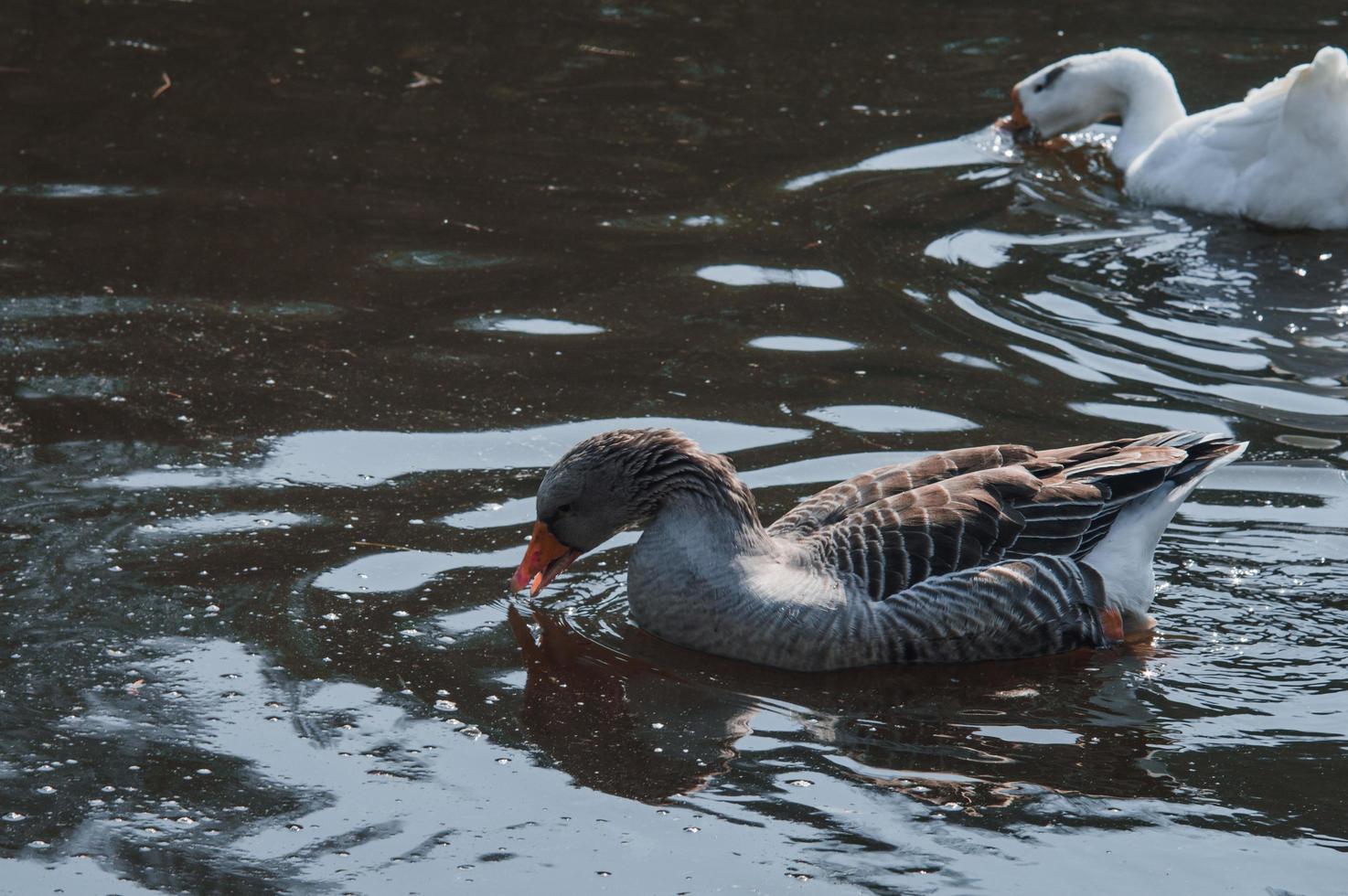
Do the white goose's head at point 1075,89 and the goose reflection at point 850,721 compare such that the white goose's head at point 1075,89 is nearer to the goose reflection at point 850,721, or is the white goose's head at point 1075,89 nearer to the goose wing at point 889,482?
the goose wing at point 889,482

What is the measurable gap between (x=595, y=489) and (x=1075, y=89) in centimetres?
701

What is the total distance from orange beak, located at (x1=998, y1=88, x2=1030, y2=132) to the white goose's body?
19.4 ft

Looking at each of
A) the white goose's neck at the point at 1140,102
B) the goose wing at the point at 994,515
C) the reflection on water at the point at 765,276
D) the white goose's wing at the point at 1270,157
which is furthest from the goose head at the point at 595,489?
the white goose's neck at the point at 1140,102

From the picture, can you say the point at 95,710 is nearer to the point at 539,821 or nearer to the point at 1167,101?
the point at 539,821

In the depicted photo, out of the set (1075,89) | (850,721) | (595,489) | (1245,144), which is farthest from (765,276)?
(850,721)

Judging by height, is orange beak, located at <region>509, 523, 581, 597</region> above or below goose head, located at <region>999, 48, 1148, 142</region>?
Result: below

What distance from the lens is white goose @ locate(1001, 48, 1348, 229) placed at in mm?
9594

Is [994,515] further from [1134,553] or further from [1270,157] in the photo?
[1270,157]

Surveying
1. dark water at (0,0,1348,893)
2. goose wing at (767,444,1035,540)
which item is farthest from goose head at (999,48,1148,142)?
goose wing at (767,444,1035,540)

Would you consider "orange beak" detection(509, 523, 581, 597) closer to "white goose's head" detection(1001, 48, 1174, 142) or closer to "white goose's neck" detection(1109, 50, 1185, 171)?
"white goose's neck" detection(1109, 50, 1185, 171)

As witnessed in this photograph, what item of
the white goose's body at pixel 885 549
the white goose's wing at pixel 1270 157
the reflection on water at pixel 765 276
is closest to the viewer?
the white goose's body at pixel 885 549

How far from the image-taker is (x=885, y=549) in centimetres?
575

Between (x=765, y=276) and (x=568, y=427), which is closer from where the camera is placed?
(x=568, y=427)

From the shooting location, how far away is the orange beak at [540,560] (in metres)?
5.98
